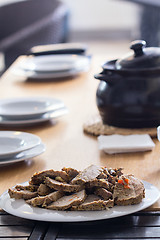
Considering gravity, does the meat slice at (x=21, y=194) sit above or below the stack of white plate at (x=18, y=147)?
above

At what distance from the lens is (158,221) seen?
0.94 meters

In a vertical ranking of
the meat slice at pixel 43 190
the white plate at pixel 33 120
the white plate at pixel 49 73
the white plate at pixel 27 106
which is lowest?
the white plate at pixel 49 73

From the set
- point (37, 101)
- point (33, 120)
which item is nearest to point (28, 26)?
point (37, 101)

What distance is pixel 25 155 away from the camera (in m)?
1.31

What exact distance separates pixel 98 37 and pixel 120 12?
55 centimetres

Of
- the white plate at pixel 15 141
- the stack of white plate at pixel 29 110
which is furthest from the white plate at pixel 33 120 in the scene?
the white plate at pixel 15 141

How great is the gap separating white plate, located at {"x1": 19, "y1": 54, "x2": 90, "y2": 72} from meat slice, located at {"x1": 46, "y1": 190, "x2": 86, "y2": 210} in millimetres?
1480

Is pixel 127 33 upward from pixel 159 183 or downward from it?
downward

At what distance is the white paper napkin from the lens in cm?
134

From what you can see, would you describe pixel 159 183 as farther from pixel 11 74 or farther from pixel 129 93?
pixel 11 74

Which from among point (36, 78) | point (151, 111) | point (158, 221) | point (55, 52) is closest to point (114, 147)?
point (151, 111)

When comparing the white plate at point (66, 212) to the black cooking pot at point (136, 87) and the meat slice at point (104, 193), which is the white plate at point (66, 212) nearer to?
the meat slice at point (104, 193)

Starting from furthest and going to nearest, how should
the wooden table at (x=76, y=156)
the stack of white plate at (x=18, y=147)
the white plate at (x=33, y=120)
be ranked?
1. the white plate at (x=33, y=120)
2. the stack of white plate at (x=18, y=147)
3. the wooden table at (x=76, y=156)

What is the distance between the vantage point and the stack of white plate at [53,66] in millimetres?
2377
